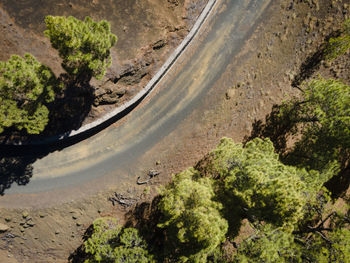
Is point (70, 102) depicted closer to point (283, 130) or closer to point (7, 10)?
point (7, 10)

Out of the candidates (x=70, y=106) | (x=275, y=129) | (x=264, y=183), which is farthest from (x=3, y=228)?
(x=275, y=129)

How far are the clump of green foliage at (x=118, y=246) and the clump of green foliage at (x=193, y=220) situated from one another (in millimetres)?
3148

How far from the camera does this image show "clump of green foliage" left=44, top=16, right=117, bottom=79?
52.3ft

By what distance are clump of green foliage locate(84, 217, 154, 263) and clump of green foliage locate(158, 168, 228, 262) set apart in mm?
3148

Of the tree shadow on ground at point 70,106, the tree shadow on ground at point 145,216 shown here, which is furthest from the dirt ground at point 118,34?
the tree shadow on ground at point 145,216

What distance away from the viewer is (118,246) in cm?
2125

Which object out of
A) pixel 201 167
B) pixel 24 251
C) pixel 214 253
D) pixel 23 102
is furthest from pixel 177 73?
pixel 24 251

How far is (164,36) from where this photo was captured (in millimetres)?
25781

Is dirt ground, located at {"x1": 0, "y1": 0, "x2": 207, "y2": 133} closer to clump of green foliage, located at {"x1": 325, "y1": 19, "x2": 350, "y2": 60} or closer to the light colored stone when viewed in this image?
the light colored stone

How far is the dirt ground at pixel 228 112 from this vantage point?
83.6ft

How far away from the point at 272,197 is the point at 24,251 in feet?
86.5

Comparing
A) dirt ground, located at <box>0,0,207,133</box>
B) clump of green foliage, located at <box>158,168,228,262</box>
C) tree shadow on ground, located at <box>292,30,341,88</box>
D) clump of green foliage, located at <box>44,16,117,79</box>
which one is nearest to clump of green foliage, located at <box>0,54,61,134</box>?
clump of green foliage, located at <box>44,16,117,79</box>

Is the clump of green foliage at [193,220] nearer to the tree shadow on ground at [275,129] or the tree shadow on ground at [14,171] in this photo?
the tree shadow on ground at [275,129]

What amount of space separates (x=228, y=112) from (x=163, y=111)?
7393mm
